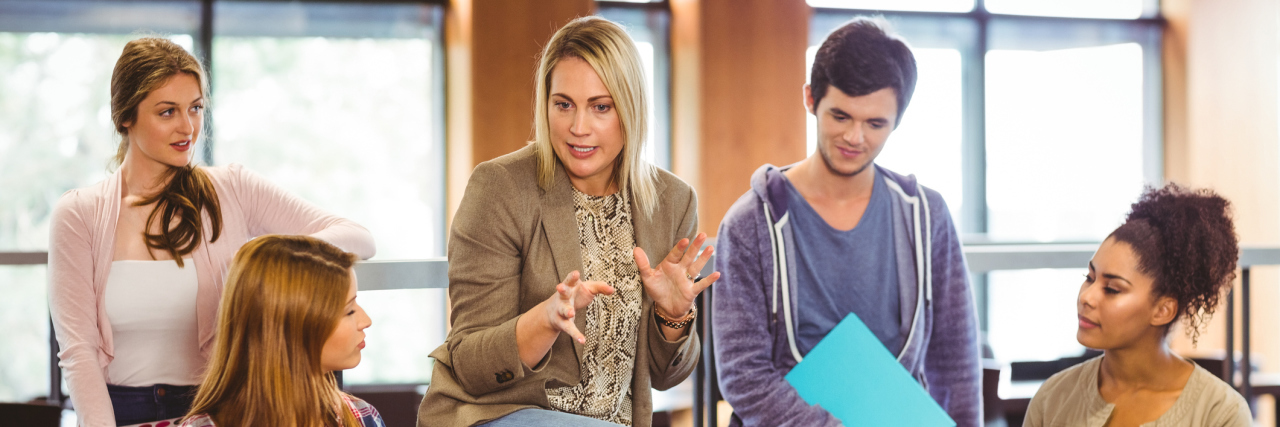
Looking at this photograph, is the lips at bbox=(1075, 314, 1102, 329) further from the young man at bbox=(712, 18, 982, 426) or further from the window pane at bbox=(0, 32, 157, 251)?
the window pane at bbox=(0, 32, 157, 251)

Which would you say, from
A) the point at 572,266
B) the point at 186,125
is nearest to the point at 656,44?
the point at 186,125

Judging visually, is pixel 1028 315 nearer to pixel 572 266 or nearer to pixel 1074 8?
pixel 1074 8

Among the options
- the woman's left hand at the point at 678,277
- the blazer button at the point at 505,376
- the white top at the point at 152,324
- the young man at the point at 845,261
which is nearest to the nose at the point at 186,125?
the white top at the point at 152,324

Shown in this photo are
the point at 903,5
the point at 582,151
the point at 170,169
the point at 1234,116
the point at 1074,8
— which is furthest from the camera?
the point at 1074,8

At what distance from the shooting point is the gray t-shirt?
1.65 meters

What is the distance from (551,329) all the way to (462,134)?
3.74 m

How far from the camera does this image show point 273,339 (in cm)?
140

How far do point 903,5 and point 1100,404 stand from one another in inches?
175

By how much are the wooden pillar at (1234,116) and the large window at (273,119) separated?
477 centimetres

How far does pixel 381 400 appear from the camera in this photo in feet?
6.70

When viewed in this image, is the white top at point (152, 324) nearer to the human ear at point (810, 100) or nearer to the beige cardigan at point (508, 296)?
the beige cardigan at point (508, 296)

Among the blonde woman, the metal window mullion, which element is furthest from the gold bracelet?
the metal window mullion

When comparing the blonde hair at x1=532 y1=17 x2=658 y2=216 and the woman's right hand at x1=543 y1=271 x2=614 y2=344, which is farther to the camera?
the blonde hair at x1=532 y1=17 x2=658 y2=216

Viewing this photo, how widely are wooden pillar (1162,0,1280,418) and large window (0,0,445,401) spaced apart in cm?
477
